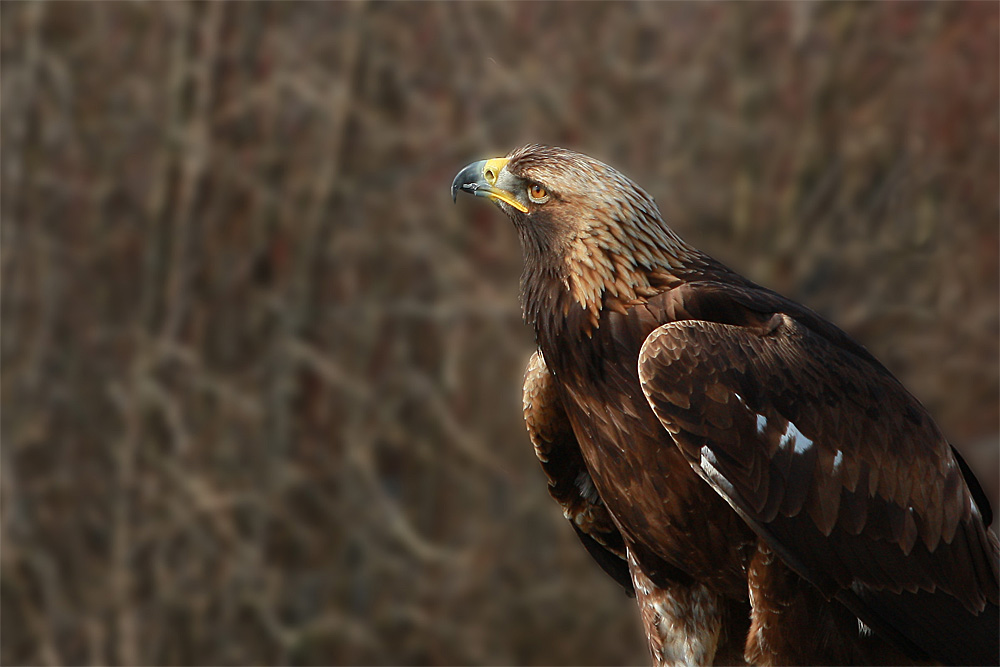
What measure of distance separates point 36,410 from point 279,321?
170cm

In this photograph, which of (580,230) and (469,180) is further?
(469,180)

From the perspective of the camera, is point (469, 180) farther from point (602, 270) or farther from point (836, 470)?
point (836, 470)

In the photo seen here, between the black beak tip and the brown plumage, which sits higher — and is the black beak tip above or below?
above

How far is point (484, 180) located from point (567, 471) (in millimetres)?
956

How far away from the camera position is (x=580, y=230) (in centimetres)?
313

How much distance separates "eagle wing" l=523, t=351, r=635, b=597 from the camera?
11.2 feet

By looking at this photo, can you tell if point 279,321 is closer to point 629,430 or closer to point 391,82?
point 391,82

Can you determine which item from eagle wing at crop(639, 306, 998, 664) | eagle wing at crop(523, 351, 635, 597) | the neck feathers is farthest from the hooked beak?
eagle wing at crop(639, 306, 998, 664)

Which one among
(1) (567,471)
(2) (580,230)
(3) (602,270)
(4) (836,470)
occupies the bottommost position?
(4) (836,470)

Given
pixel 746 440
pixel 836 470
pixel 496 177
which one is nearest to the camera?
pixel 746 440

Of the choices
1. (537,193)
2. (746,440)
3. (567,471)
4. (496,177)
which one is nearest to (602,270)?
(537,193)

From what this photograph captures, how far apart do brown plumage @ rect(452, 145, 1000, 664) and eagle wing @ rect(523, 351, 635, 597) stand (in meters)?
0.13

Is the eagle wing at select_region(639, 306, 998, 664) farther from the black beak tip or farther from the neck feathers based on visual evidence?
the black beak tip

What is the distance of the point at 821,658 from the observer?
9.98 ft
